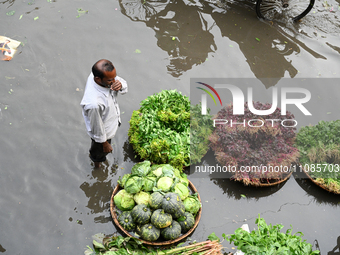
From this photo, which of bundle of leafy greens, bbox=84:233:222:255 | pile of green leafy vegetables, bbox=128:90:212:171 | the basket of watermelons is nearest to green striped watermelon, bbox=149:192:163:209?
the basket of watermelons

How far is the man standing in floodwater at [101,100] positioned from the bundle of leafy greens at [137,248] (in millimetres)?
1129

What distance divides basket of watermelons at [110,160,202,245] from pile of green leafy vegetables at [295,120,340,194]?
1762 millimetres

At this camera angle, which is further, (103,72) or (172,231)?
(172,231)

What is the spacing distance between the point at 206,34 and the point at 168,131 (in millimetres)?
2946

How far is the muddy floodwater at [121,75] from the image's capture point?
3.65m

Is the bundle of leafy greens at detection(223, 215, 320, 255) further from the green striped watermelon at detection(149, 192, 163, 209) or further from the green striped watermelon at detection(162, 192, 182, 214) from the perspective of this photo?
the green striped watermelon at detection(149, 192, 163, 209)

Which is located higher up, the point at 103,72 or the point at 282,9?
the point at 282,9

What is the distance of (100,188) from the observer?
389 cm

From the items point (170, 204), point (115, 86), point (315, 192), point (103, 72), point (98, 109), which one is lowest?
point (315, 192)

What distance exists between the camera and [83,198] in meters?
3.78

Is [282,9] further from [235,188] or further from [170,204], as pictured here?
[170,204]

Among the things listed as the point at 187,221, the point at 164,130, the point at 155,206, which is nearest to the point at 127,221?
the point at 155,206

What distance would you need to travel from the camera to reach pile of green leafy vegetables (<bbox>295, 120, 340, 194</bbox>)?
12.9 feet

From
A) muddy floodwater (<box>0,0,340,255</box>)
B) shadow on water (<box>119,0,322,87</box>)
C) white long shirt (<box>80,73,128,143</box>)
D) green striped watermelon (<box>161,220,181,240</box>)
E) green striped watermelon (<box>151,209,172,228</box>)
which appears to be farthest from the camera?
shadow on water (<box>119,0,322,87</box>)
